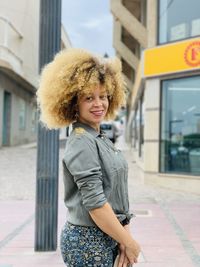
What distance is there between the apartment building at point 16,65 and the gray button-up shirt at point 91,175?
19.2 m

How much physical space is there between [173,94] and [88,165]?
32.1 ft

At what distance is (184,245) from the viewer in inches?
225

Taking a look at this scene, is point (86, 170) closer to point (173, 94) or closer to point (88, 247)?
point (88, 247)

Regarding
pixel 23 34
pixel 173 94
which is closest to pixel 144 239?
pixel 173 94

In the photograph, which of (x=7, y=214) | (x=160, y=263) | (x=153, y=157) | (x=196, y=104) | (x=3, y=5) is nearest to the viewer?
(x=160, y=263)

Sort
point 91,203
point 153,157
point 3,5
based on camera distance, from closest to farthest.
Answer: point 91,203 → point 153,157 → point 3,5

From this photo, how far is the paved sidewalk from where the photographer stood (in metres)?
5.05

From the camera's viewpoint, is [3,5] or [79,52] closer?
[79,52]

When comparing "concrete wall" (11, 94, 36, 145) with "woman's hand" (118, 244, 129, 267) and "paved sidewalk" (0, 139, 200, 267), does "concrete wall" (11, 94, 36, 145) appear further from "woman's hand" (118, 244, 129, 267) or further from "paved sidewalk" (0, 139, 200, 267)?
"woman's hand" (118, 244, 129, 267)

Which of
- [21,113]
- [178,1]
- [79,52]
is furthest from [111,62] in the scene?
[21,113]

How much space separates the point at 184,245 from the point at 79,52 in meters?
4.06

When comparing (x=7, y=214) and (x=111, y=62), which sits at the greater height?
(x=111, y=62)

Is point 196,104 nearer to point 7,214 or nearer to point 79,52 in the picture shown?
point 7,214

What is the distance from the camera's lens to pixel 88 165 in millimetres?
1958
